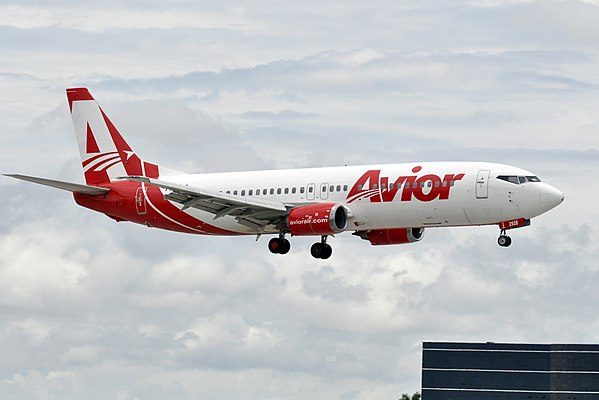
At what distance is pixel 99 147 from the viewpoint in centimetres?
10262

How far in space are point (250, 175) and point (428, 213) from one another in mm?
14696

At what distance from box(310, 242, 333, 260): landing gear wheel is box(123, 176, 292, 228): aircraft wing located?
13.4 ft

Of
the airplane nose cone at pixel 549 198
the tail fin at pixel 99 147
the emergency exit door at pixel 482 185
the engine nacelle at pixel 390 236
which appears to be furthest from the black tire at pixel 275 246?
the airplane nose cone at pixel 549 198

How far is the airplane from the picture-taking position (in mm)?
84875

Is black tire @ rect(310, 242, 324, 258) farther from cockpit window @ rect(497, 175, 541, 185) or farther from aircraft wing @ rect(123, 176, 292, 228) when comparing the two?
cockpit window @ rect(497, 175, 541, 185)

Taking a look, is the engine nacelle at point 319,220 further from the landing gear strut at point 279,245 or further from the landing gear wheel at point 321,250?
the landing gear wheel at point 321,250

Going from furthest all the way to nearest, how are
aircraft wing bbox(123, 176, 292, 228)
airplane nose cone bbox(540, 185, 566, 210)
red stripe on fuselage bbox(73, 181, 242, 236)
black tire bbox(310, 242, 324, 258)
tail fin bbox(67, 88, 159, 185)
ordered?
1. tail fin bbox(67, 88, 159, 185)
2. red stripe on fuselage bbox(73, 181, 242, 236)
3. black tire bbox(310, 242, 324, 258)
4. aircraft wing bbox(123, 176, 292, 228)
5. airplane nose cone bbox(540, 185, 566, 210)

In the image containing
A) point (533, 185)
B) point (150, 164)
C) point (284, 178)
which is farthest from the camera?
point (150, 164)

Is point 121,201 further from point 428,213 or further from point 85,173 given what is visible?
point 428,213

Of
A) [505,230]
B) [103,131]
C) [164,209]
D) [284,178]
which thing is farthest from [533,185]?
[103,131]

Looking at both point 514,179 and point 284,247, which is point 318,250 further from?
point 514,179

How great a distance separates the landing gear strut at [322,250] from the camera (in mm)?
94438

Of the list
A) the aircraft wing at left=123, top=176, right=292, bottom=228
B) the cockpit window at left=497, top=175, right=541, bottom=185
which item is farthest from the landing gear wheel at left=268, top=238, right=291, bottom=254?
the cockpit window at left=497, top=175, right=541, bottom=185

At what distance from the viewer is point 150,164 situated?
102 m
